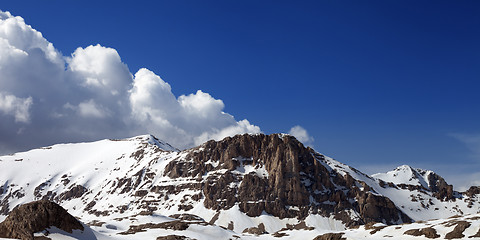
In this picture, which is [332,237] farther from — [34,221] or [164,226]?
[34,221]

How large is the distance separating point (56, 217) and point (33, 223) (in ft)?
19.3

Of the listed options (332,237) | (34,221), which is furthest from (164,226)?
(34,221)

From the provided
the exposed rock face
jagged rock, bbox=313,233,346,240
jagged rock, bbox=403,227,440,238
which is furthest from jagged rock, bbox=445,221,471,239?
the exposed rock face

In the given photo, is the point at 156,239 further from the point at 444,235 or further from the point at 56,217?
the point at 444,235

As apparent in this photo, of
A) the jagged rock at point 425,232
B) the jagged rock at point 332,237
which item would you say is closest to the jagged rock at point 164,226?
the jagged rock at point 332,237

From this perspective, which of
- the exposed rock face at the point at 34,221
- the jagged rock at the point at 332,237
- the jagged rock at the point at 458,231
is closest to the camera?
the exposed rock face at the point at 34,221

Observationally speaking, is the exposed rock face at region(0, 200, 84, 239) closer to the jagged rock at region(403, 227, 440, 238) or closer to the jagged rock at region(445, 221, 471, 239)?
the jagged rock at region(403, 227, 440, 238)

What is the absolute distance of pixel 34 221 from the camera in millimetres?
103188

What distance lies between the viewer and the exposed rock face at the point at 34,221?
333 ft

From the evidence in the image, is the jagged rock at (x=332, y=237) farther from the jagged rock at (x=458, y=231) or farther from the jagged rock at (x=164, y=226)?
the jagged rock at (x=164, y=226)

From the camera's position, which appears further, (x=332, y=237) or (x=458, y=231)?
(x=332, y=237)

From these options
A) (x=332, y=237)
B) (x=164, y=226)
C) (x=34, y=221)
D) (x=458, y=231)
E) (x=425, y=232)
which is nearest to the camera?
(x=34, y=221)

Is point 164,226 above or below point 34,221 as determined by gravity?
above

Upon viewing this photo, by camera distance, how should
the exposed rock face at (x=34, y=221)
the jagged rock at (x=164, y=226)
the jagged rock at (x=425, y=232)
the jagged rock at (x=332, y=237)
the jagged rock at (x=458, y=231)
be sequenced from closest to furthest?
1. the exposed rock face at (x=34, y=221)
2. the jagged rock at (x=458, y=231)
3. the jagged rock at (x=425, y=232)
4. the jagged rock at (x=332, y=237)
5. the jagged rock at (x=164, y=226)
